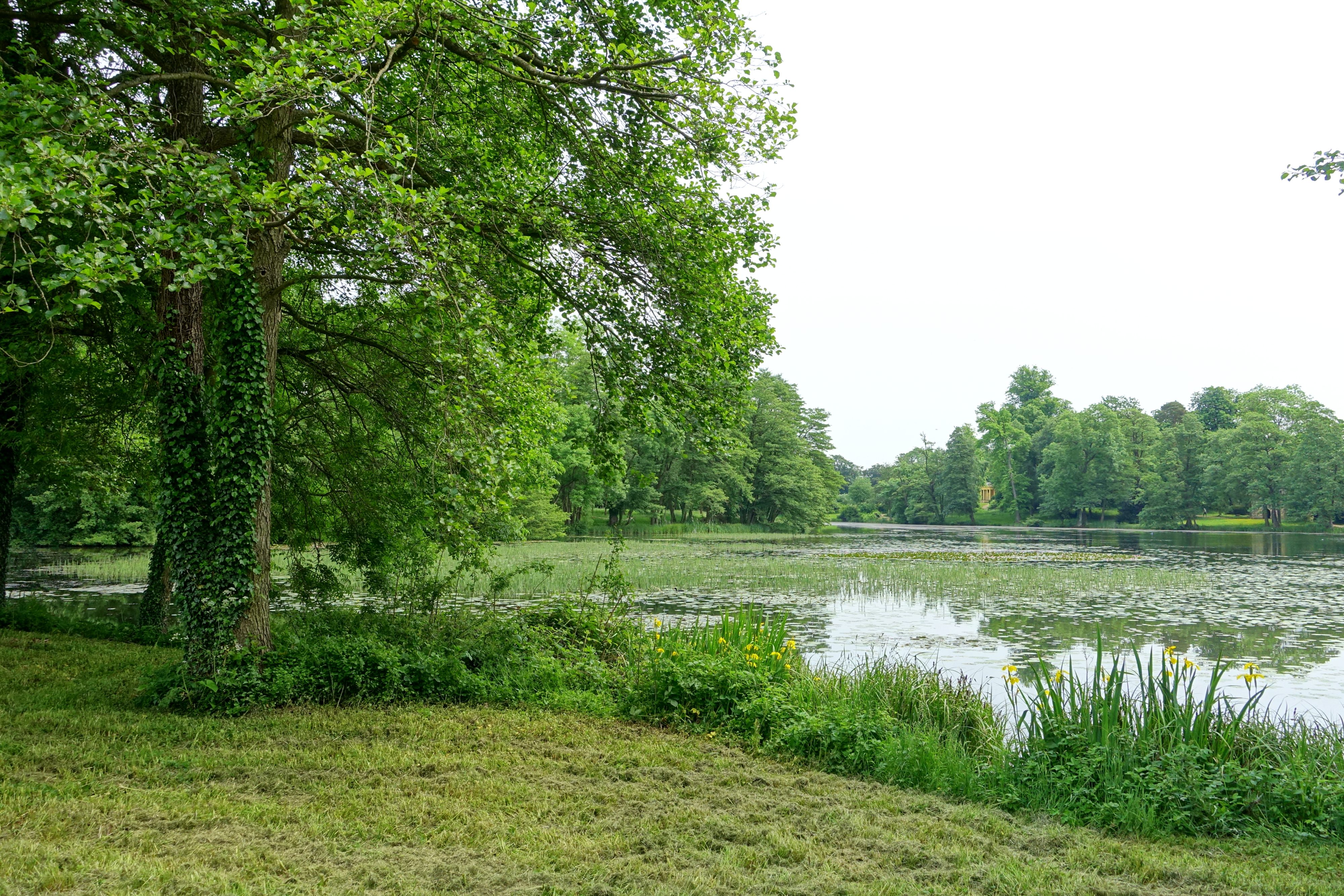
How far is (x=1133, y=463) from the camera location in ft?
245

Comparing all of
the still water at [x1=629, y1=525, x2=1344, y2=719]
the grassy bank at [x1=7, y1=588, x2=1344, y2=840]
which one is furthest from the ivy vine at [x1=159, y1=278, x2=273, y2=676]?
the still water at [x1=629, y1=525, x2=1344, y2=719]

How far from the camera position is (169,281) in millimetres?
7609

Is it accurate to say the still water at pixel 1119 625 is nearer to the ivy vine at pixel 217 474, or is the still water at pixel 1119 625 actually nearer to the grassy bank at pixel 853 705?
the grassy bank at pixel 853 705

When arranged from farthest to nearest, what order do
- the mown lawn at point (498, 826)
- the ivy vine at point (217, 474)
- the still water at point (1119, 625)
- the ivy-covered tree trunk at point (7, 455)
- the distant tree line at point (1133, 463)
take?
the distant tree line at point (1133, 463), the still water at point (1119, 625), the ivy-covered tree trunk at point (7, 455), the ivy vine at point (217, 474), the mown lawn at point (498, 826)

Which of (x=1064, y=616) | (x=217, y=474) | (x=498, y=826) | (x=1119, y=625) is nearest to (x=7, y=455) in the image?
(x=217, y=474)

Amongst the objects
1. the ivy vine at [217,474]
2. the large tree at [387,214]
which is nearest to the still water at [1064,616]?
the large tree at [387,214]

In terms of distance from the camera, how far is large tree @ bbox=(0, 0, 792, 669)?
5.29 metres

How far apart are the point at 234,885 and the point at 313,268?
8563 mm

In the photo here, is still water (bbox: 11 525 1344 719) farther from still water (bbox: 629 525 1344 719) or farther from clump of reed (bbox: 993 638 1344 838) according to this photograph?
clump of reed (bbox: 993 638 1344 838)

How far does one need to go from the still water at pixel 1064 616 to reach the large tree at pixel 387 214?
18.4ft

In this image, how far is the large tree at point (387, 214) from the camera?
529 centimetres

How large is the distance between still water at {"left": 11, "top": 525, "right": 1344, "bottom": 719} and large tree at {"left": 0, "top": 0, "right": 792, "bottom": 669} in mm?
5596

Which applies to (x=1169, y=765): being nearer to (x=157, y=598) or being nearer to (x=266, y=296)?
(x=266, y=296)

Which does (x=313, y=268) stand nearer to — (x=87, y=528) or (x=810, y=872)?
(x=810, y=872)
